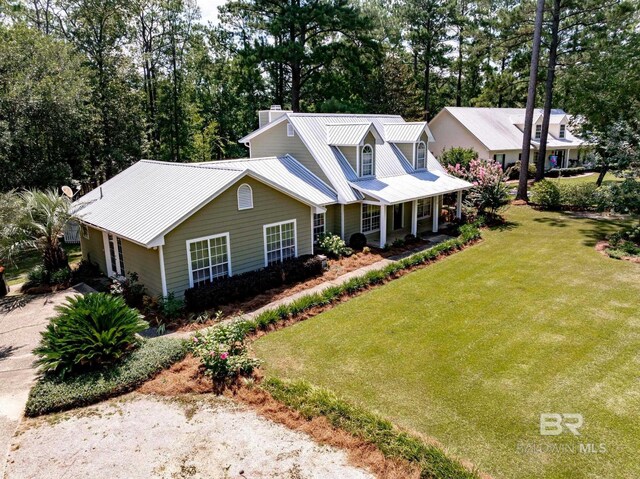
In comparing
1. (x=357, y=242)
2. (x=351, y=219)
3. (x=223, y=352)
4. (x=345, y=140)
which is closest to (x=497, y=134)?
(x=345, y=140)

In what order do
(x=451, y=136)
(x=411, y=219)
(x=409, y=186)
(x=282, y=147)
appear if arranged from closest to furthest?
(x=409, y=186)
(x=282, y=147)
(x=411, y=219)
(x=451, y=136)

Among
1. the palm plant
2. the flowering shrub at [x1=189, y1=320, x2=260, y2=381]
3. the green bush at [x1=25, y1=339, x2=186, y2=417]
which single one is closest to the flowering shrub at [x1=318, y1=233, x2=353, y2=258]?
the flowering shrub at [x1=189, y1=320, x2=260, y2=381]

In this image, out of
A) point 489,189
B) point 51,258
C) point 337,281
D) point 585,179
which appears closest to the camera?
point 337,281

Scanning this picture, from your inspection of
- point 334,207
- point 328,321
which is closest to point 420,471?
point 328,321

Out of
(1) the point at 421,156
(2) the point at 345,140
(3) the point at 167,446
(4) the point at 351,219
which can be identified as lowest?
(3) the point at 167,446

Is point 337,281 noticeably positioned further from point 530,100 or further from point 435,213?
point 530,100

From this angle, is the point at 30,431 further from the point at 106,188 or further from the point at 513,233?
the point at 513,233
